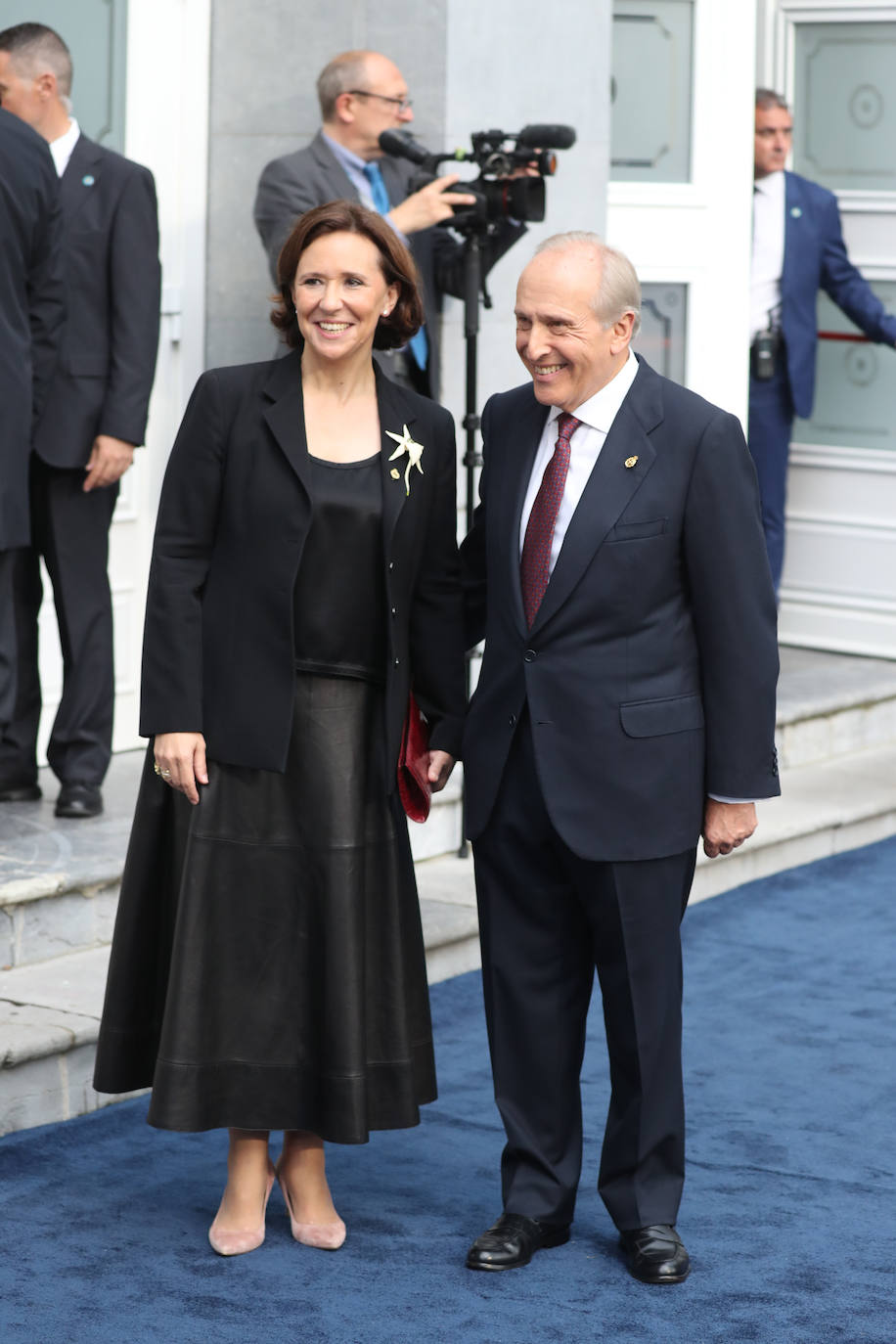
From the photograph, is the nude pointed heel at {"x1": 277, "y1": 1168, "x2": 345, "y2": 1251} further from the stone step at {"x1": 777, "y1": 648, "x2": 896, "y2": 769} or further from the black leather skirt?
the stone step at {"x1": 777, "y1": 648, "x2": 896, "y2": 769}

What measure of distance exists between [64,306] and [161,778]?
5.58 ft

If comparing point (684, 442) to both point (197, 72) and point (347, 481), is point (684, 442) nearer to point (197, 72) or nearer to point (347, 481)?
point (347, 481)

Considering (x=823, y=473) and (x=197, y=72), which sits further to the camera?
(x=823, y=473)

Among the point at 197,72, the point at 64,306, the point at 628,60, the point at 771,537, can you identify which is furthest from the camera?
the point at 771,537

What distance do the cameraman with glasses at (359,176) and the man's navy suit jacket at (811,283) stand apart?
2181mm

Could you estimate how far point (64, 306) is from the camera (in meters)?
4.56

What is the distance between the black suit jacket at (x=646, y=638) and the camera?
3.02 meters

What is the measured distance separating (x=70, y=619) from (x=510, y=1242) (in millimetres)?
2083

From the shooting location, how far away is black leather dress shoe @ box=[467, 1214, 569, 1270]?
10.6 feet

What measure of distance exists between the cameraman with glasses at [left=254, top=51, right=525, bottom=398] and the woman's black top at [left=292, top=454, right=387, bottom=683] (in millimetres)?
1967

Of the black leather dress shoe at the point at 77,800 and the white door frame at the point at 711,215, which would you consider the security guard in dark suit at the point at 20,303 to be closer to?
the black leather dress shoe at the point at 77,800

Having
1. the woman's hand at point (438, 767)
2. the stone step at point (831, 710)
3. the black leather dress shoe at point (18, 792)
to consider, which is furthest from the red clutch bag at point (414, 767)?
the stone step at point (831, 710)

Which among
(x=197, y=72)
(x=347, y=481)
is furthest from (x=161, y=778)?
(x=197, y=72)

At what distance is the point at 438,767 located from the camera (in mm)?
3262
